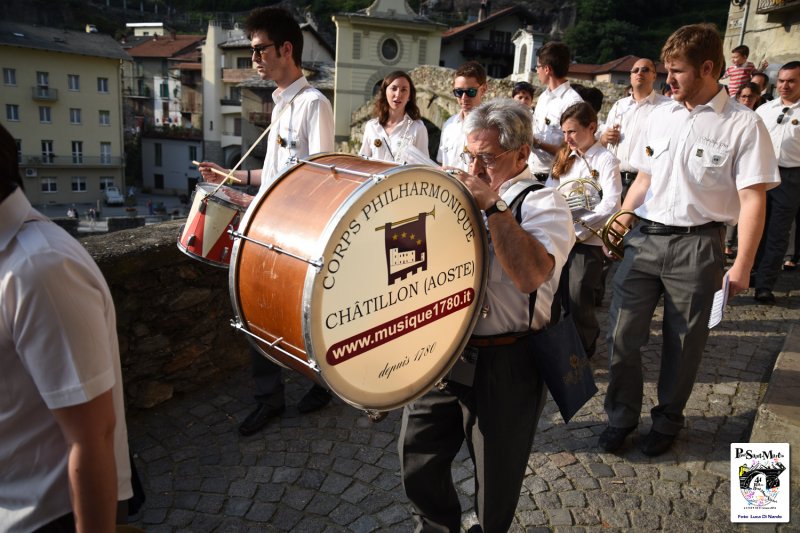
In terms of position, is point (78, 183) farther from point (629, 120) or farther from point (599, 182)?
point (599, 182)

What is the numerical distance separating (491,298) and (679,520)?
1.57 m

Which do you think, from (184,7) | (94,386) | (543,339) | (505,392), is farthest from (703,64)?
(184,7)

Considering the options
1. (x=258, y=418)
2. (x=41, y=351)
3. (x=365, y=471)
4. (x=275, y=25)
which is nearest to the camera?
(x=41, y=351)

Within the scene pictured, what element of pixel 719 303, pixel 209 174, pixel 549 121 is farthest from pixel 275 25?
pixel 549 121

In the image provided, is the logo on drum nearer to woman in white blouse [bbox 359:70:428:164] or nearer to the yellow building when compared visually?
woman in white blouse [bbox 359:70:428:164]

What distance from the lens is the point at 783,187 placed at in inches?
230

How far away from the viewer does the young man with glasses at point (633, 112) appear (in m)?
5.64

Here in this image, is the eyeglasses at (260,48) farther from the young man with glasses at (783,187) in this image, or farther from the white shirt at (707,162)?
the young man with glasses at (783,187)

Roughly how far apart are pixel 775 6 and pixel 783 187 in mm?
16306

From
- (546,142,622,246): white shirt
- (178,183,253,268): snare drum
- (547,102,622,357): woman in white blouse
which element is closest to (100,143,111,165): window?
(547,102,622,357): woman in white blouse

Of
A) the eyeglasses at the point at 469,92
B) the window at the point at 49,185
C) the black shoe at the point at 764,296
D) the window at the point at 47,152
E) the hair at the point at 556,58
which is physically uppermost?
the hair at the point at 556,58

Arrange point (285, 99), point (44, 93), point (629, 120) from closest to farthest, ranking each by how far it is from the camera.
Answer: point (285, 99)
point (629, 120)
point (44, 93)

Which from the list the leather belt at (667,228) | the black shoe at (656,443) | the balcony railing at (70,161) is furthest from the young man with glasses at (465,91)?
the balcony railing at (70,161)

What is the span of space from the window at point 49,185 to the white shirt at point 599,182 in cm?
4865
